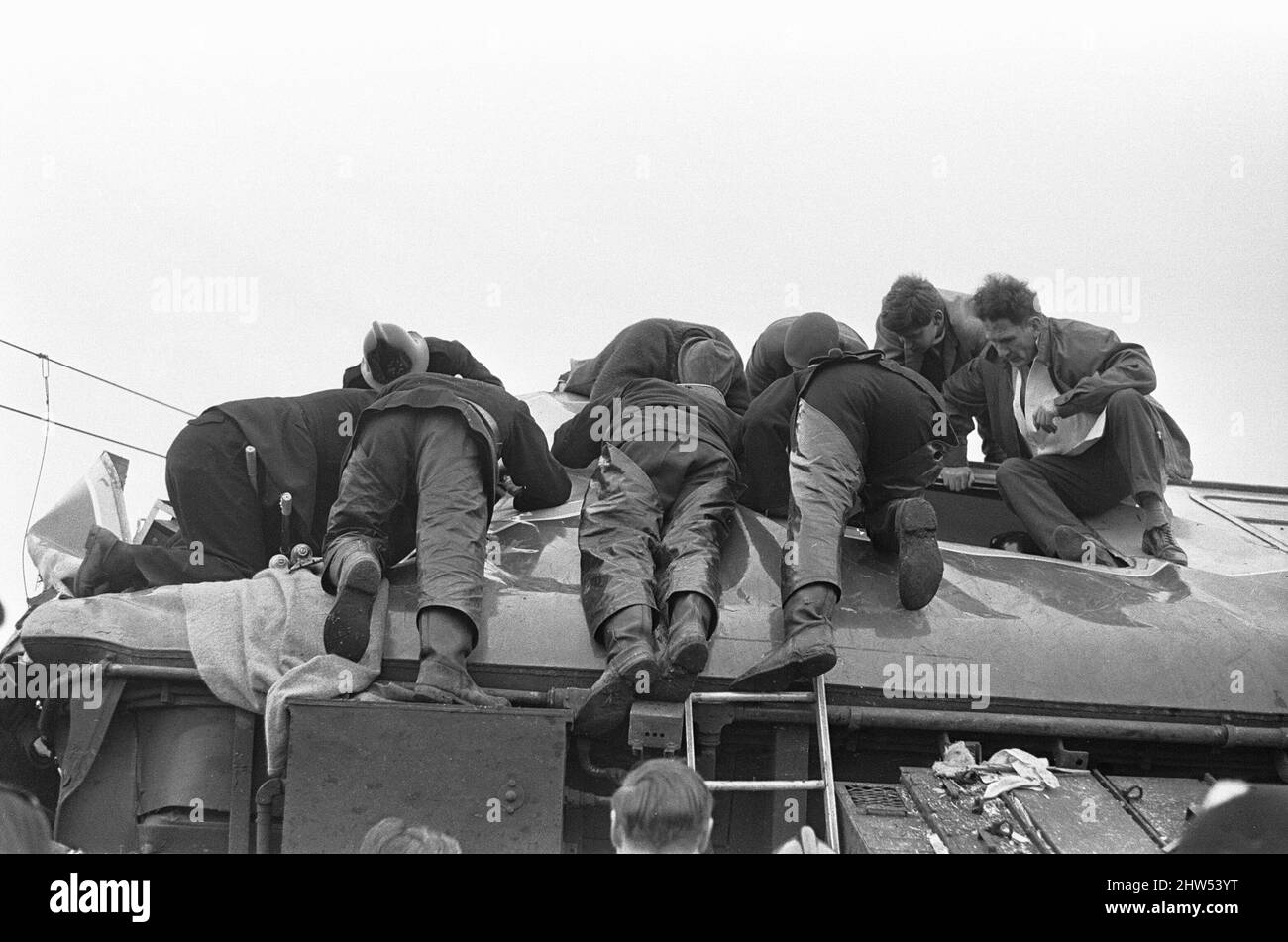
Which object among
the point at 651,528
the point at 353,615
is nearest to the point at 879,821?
the point at 651,528

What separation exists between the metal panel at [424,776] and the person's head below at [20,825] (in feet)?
5.05

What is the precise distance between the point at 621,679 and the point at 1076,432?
2.73 meters

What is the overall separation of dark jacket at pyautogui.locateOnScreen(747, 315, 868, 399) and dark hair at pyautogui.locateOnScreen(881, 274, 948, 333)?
0.24 m

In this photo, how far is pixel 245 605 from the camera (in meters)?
4.62

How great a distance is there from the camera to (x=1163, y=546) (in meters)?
5.70

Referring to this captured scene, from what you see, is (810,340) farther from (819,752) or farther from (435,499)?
(819,752)

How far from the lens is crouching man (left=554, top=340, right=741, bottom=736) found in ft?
14.3

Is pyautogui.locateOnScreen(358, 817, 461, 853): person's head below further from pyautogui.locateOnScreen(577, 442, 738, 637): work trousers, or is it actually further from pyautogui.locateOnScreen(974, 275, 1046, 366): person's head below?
pyautogui.locateOnScreen(974, 275, 1046, 366): person's head below

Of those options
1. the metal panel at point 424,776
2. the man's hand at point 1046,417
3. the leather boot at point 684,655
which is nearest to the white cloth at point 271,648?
the metal panel at point 424,776

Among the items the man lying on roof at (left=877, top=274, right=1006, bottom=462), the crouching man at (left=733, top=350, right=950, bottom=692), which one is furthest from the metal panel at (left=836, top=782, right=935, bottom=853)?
the man lying on roof at (left=877, top=274, right=1006, bottom=462)

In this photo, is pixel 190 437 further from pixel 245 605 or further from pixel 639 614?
pixel 639 614

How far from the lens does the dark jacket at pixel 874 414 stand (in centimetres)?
518

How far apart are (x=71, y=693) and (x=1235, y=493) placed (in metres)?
5.38

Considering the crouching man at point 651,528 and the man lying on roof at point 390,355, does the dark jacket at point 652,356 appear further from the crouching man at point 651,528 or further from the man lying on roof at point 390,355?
the man lying on roof at point 390,355
